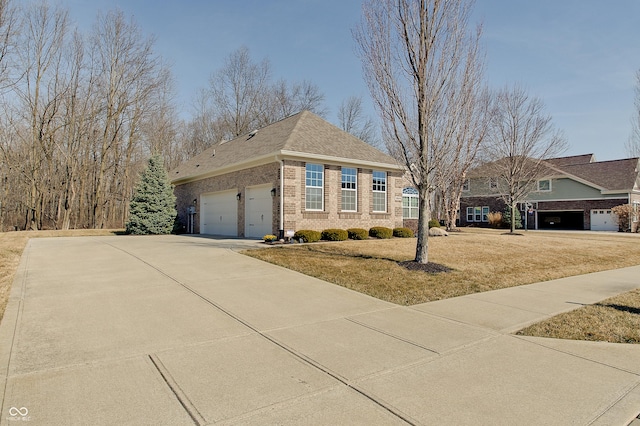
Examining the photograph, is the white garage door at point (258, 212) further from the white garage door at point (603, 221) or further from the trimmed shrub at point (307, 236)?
the white garage door at point (603, 221)

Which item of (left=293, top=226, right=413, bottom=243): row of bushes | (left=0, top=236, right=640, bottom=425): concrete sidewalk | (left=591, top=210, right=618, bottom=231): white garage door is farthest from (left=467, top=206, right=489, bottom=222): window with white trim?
(left=0, top=236, right=640, bottom=425): concrete sidewalk

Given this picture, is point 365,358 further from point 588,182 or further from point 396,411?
point 588,182

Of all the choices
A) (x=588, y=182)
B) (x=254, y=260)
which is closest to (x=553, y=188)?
(x=588, y=182)

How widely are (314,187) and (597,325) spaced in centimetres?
1288

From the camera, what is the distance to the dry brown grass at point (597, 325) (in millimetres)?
4828

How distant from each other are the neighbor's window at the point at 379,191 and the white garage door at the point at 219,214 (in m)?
7.56

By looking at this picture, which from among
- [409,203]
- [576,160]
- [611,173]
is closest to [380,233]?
[409,203]

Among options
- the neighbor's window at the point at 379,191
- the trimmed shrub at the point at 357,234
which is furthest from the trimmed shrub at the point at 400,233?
the trimmed shrub at the point at 357,234

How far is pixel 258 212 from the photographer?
1767cm

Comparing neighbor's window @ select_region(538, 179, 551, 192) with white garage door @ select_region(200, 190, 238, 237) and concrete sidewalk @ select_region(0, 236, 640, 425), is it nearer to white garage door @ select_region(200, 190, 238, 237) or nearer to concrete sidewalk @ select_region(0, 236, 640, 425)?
Answer: white garage door @ select_region(200, 190, 238, 237)

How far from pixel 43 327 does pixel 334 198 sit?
13825 mm

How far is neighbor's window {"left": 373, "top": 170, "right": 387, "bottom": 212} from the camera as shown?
19.4 m

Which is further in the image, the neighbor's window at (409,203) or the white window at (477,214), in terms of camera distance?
the white window at (477,214)

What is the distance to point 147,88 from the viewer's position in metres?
29.7
